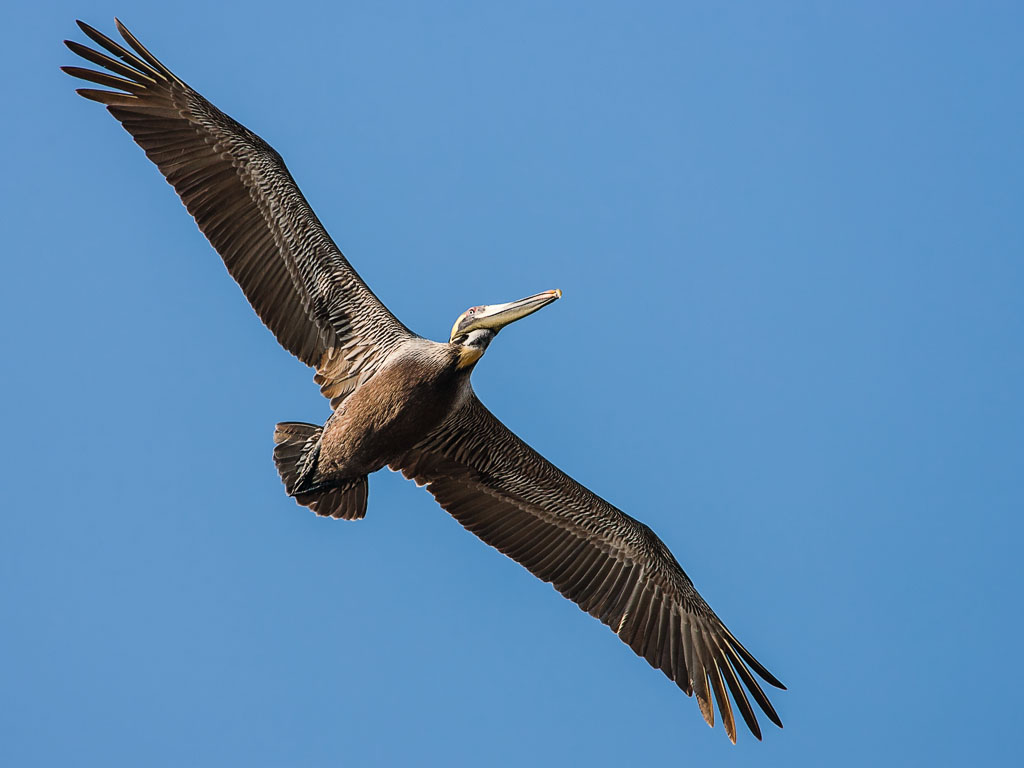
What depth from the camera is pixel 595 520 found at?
14508mm

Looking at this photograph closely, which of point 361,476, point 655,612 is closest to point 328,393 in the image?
point 361,476

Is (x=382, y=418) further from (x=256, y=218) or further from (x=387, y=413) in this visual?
(x=256, y=218)

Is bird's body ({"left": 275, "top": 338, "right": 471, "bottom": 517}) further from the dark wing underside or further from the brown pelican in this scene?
the dark wing underside

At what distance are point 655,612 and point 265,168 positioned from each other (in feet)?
19.4

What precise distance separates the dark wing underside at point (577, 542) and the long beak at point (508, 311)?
101cm

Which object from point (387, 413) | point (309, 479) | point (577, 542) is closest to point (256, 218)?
point (387, 413)

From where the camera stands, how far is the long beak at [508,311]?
1281 centimetres

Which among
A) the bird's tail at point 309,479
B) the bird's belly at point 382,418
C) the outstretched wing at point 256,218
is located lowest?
the bird's tail at point 309,479

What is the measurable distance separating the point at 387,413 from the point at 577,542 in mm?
2767

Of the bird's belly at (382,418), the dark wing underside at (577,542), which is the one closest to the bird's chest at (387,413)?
the bird's belly at (382,418)

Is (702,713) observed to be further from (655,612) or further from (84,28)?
(84,28)

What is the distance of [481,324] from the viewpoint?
13.1m

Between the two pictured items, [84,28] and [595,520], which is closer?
[84,28]

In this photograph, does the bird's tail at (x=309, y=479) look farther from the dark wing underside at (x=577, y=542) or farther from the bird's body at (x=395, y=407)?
the dark wing underside at (x=577, y=542)
